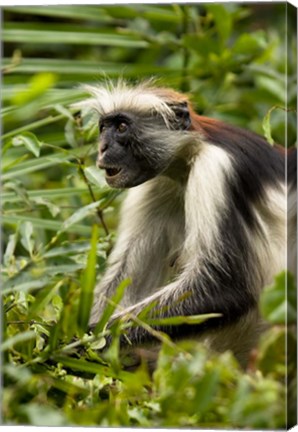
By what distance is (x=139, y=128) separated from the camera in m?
7.10

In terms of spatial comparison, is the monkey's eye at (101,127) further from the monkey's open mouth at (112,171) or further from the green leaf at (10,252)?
the green leaf at (10,252)

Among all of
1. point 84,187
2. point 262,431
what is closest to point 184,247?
point 84,187

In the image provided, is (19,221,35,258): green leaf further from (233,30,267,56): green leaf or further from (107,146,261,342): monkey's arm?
(233,30,267,56): green leaf

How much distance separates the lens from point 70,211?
8.23 meters

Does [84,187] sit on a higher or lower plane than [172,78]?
lower

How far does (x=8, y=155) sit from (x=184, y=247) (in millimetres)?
1772

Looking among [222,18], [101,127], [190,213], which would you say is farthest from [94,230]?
[222,18]

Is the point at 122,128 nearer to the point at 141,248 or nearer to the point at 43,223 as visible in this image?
the point at 141,248

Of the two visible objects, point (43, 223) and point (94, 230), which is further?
point (43, 223)

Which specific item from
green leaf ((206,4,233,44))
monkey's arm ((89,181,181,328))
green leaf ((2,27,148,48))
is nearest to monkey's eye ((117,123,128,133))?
monkey's arm ((89,181,181,328))

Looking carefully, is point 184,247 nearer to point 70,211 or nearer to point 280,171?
point 280,171

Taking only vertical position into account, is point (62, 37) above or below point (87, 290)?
above

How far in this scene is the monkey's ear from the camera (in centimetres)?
702

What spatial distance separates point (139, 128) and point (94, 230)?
1793 millimetres
